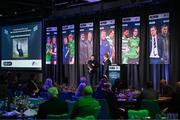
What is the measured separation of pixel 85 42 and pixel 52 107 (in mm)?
8930

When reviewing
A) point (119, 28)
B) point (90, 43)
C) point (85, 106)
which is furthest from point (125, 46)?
point (85, 106)

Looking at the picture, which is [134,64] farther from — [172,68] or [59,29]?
[59,29]

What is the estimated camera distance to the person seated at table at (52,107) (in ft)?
19.6

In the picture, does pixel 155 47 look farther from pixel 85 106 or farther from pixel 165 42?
pixel 85 106

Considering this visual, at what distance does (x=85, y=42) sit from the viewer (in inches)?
584

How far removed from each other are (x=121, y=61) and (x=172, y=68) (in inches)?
84.8

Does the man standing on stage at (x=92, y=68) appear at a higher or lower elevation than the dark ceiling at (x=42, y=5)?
lower

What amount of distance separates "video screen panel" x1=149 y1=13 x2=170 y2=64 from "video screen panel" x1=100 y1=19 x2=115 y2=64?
1.76 m

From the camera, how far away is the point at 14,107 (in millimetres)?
7211

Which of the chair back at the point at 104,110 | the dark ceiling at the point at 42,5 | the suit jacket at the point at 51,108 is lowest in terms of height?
the chair back at the point at 104,110

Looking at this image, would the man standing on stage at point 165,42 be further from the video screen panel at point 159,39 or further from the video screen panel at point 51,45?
the video screen panel at point 51,45

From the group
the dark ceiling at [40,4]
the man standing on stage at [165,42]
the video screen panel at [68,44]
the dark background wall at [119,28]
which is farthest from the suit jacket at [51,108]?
the video screen panel at [68,44]

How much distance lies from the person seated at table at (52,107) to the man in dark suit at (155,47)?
20.3 feet

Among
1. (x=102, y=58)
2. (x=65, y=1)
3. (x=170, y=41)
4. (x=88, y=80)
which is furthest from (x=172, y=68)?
(x=65, y=1)
